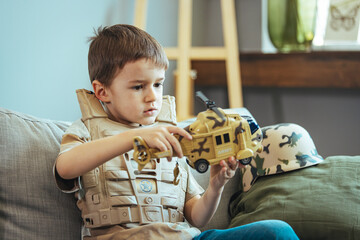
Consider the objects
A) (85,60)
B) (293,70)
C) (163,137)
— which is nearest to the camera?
(163,137)

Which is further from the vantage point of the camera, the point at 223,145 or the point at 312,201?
the point at 312,201

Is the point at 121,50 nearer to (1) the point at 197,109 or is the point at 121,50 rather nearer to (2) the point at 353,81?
(2) the point at 353,81

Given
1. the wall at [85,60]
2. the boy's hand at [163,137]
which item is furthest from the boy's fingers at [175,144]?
the wall at [85,60]

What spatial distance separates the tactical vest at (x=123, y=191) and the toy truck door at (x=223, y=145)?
0.54 ft

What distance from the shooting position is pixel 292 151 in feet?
4.10

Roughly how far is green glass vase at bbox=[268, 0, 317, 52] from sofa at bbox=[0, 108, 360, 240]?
4.28ft

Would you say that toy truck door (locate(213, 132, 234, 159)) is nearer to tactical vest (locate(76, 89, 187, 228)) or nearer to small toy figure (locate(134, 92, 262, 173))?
small toy figure (locate(134, 92, 262, 173))

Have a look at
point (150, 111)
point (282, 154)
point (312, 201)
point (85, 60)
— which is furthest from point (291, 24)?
point (150, 111)

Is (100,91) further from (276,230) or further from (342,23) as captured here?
(342,23)

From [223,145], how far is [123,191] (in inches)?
10.0

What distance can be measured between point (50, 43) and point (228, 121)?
1.12 m

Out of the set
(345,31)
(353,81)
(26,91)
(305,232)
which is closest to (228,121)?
(305,232)

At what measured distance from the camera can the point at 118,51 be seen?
998 mm

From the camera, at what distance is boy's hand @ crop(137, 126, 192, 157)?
2.58 ft
